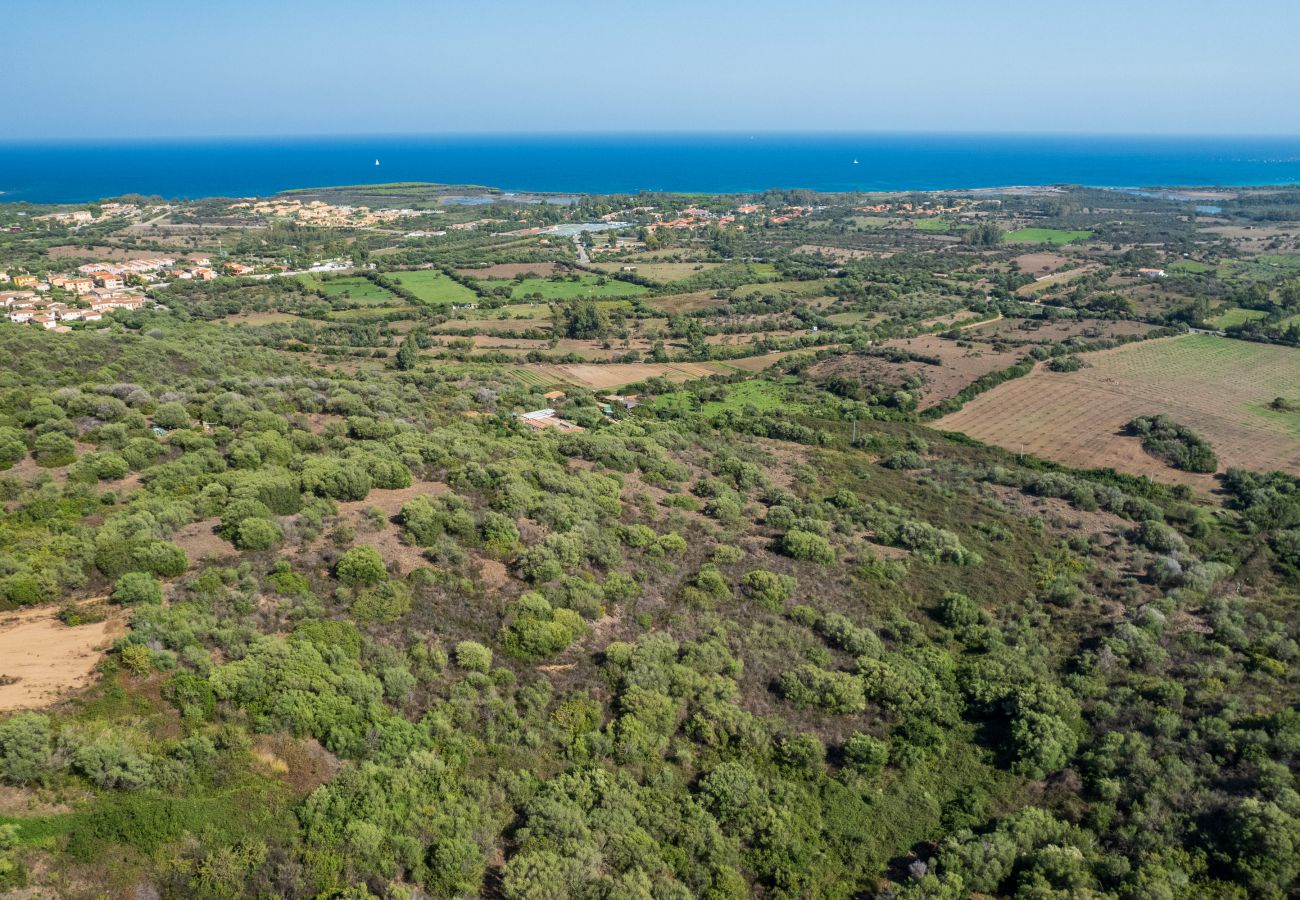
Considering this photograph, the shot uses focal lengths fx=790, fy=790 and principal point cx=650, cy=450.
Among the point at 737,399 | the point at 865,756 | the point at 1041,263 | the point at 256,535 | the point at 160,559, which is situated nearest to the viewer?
the point at 865,756

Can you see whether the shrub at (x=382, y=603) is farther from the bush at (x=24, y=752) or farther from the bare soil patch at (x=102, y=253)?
the bare soil patch at (x=102, y=253)

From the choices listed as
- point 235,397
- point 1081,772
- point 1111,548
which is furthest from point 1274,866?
point 235,397

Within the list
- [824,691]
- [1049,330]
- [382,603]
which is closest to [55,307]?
[382,603]

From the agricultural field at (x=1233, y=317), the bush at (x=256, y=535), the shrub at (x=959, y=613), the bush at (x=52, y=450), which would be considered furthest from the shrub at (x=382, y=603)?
the agricultural field at (x=1233, y=317)

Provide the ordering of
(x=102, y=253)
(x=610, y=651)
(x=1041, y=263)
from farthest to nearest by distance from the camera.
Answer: (x=1041, y=263) → (x=102, y=253) → (x=610, y=651)

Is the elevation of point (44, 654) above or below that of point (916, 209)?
below

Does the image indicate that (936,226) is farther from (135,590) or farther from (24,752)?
(24,752)

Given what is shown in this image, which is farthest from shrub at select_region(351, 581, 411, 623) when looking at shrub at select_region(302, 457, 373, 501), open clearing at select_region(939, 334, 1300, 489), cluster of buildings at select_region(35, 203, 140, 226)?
cluster of buildings at select_region(35, 203, 140, 226)

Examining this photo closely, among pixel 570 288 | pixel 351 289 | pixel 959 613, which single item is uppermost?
pixel 570 288
